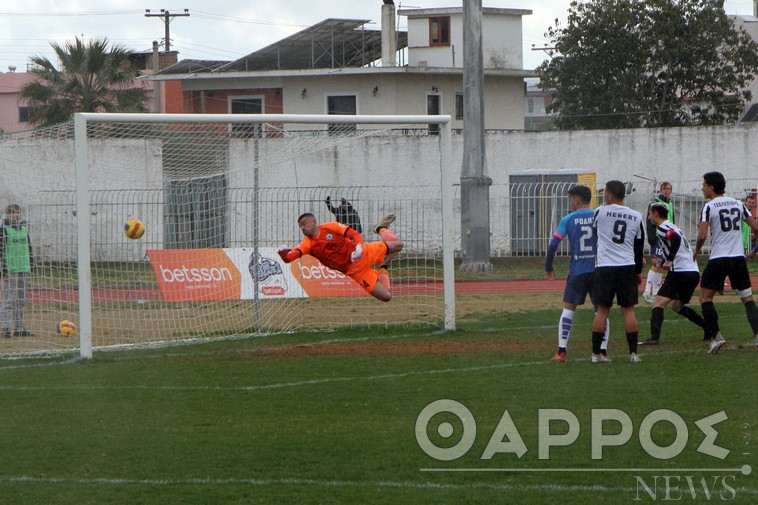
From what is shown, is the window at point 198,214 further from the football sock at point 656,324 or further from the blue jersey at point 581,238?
the football sock at point 656,324

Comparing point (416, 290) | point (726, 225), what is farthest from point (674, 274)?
A: point (416, 290)

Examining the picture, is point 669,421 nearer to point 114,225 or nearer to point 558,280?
point 114,225

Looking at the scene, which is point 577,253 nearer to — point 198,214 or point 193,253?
point 198,214

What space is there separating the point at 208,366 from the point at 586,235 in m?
4.46

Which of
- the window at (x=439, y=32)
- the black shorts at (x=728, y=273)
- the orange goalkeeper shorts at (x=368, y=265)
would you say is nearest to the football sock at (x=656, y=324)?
the black shorts at (x=728, y=273)

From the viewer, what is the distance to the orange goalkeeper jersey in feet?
40.8

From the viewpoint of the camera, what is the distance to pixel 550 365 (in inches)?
408

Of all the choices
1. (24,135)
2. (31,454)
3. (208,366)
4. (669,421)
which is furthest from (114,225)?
(669,421)

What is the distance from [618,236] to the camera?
995cm

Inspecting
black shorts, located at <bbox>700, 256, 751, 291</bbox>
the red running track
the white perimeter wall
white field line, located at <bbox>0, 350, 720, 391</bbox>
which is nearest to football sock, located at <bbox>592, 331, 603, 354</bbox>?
white field line, located at <bbox>0, 350, 720, 391</bbox>

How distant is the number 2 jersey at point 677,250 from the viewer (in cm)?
1146

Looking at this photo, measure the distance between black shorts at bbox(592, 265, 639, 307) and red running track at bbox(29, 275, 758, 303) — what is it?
20.8 ft

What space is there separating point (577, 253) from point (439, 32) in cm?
3262

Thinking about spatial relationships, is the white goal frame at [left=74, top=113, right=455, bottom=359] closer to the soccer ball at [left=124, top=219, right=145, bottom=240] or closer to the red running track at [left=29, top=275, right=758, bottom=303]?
the red running track at [left=29, top=275, right=758, bottom=303]
